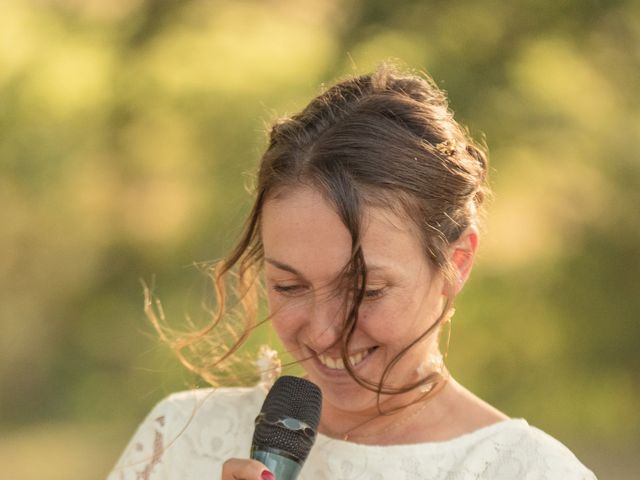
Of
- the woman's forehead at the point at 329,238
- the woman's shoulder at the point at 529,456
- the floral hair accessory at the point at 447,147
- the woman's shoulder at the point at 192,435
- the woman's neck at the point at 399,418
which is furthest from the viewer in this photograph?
the woman's shoulder at the point at 192,435

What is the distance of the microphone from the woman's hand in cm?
5

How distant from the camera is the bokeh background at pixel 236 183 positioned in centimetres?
754

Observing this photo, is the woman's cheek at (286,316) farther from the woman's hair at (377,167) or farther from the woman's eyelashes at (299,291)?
the woman's hair at (377,167)

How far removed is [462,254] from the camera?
2701mm

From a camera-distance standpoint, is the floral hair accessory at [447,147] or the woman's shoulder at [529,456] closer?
the woman's shoulder at [529,456]

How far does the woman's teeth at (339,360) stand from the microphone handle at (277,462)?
1.60 feet

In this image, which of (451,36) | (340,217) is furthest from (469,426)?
(451,36)

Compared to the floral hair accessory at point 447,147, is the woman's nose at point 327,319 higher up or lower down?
lower down

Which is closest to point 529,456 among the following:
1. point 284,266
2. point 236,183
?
point 284,266

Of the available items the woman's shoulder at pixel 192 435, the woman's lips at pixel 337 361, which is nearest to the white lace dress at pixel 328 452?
the woman's shoulder at pixel 192 435

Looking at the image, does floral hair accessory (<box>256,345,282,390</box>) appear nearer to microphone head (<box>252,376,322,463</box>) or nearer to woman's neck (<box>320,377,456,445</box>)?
woman's neck (<box>320,377,456,445</box>)

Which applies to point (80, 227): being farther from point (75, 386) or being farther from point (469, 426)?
point (469, 426)

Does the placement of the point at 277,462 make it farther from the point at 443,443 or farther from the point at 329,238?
the point at 443,443

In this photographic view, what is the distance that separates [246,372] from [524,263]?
191 inches
